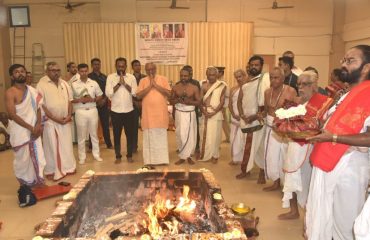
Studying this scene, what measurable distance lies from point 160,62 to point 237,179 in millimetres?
5935

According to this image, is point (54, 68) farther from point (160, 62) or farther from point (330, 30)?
point (330, 30)

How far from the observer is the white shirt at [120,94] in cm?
611

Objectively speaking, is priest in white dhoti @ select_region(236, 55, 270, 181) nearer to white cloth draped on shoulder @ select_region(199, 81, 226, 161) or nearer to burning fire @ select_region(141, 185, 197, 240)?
white cloth draped on shoulder @ select_region(199, 81, 226, 161)

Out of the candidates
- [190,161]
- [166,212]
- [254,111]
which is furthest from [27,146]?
[254,111]

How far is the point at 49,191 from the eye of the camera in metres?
4.72

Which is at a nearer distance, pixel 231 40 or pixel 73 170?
pixel 73 170

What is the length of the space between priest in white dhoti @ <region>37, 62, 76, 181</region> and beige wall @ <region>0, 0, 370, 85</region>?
5.48 meters

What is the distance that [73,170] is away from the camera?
18.7ft

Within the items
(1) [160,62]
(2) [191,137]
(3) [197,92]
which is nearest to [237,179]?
(2) [191,137]

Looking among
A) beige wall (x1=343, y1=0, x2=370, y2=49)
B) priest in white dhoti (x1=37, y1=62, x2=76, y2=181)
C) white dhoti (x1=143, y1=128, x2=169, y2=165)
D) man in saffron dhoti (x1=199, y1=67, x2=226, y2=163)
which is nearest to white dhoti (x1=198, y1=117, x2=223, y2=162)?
man in saffron dhoti (x1=199, y1=67, x2=226, y2=163)

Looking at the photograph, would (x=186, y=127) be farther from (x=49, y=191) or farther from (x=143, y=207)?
(x=143, y=207)

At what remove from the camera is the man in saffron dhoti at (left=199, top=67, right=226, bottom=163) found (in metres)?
6.16

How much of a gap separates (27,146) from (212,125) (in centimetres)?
309

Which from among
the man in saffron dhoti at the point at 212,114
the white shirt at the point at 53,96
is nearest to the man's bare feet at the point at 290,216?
the man in saffron dhoti at the point at 212,114
